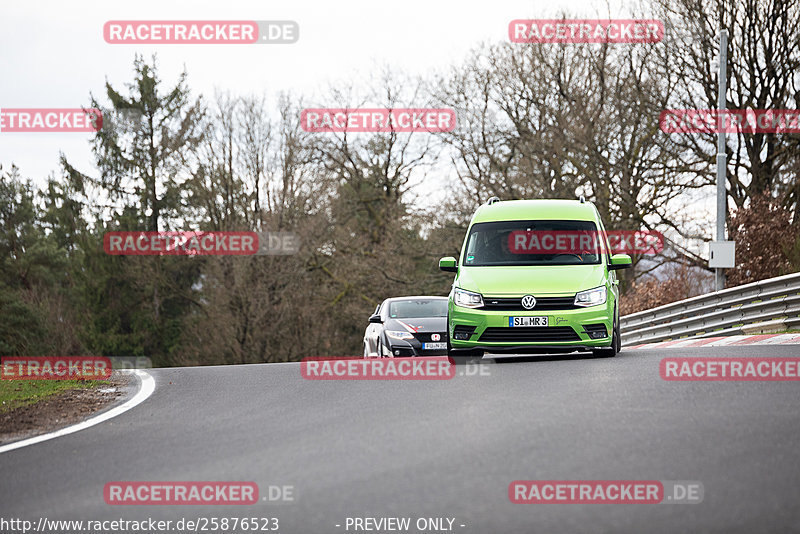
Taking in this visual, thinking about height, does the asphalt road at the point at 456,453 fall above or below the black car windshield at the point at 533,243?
below

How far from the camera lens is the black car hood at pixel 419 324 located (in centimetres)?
1750

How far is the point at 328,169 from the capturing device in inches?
1642

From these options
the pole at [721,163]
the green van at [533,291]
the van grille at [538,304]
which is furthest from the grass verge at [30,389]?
the pole at [721,163]

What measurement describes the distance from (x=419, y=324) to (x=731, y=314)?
23.9 ft

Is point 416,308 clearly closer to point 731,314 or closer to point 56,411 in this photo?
point 731,314

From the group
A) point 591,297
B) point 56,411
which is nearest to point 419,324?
point 591,297

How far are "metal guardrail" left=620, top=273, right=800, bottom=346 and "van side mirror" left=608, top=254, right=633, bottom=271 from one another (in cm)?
584

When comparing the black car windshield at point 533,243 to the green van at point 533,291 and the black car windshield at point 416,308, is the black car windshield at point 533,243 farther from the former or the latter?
the black car windshield at point 416,308

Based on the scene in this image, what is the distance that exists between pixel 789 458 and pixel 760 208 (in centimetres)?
2211

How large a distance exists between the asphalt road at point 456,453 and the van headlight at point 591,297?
276 centimetres

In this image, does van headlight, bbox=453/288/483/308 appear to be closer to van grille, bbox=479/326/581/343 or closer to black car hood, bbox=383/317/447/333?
van grille, bbox=479/326/581/343

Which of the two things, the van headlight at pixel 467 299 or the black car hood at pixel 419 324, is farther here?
the black car hood at pixel 419 324

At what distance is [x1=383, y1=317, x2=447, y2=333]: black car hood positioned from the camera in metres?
17.5

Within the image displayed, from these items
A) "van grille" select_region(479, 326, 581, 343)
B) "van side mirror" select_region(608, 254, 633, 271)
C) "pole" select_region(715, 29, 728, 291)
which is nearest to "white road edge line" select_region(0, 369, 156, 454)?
"van grille" select_region(479, 326, 581, 343)
